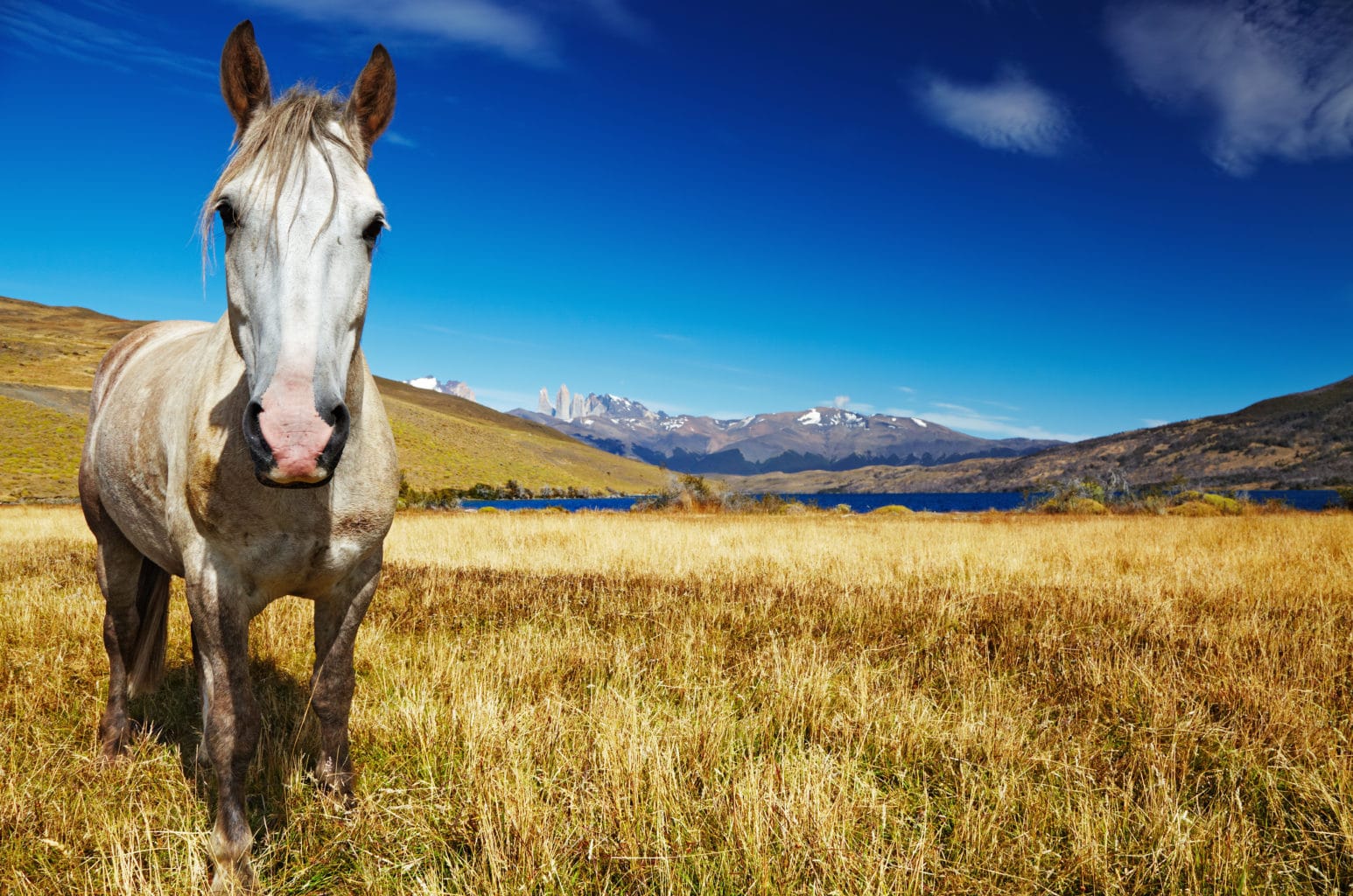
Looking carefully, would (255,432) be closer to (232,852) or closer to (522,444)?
(232,852)

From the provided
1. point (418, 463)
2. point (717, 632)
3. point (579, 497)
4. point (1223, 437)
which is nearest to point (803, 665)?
point (717, 632)

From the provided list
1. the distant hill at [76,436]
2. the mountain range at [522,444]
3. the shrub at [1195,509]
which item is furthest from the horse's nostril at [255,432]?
the mountain range at [522,444]

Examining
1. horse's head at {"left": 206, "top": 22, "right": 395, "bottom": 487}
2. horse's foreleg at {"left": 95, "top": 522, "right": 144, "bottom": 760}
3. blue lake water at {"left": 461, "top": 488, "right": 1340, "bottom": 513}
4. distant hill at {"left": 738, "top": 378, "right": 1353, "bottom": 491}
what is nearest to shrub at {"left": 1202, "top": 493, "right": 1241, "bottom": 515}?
blue lake water at {"left": 461, "top": 488, "right": 1340, "bottom": 513}

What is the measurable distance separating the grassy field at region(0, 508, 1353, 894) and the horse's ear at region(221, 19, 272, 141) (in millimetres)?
2893

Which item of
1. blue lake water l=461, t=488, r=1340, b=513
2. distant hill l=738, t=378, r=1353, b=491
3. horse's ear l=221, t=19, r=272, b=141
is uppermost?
distant hill l=738, t=378, r=1353, b=491

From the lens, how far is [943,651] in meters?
5.15

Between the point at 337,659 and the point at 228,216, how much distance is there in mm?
2017

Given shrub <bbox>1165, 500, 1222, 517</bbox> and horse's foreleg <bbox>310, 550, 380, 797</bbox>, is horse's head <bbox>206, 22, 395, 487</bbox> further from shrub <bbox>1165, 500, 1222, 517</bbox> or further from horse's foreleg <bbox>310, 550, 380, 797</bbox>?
shrub <bbox>1165, 500, 1222, 517</bbox>

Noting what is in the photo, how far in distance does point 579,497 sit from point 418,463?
31664mm

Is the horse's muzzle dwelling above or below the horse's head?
below

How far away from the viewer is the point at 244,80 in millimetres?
2580

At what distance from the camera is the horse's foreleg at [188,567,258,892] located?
2.54 m

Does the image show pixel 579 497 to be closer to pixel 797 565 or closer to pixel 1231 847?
pixel 797 565

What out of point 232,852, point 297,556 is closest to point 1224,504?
point 297,556
